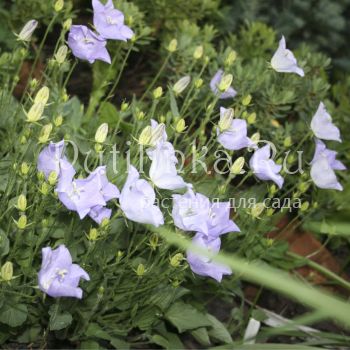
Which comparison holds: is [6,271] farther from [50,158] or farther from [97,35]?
[97,35]

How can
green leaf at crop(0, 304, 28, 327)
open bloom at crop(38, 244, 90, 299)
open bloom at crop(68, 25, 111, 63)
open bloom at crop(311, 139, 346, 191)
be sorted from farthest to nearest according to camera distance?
open bloom at crop(311, 139, 346, 191) < open bloom at crop(68, 25, 111, 63) < green leaf at crop(0, 304, 28, 327) < open bloom at crop(38, 244, 90, 299)

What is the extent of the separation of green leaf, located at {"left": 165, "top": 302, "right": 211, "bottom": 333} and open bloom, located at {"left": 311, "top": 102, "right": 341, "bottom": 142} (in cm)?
59

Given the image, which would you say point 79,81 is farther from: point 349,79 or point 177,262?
point 177,262

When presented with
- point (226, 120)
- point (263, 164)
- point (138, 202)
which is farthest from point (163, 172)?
point (263, 164)

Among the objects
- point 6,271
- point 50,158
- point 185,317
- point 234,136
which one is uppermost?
point 234,136

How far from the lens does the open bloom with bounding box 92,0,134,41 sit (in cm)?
165

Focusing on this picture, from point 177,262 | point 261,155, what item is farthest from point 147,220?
point 261,155

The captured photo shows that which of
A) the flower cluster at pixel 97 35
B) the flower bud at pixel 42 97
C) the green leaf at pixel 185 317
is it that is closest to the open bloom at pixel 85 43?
the flower cluster at pixel 97 35

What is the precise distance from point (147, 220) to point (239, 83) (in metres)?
1.06

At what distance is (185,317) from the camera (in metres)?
1.71

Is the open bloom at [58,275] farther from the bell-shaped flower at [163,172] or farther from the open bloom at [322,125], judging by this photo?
the open bloom at [322,125]

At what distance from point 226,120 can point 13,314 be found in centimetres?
65

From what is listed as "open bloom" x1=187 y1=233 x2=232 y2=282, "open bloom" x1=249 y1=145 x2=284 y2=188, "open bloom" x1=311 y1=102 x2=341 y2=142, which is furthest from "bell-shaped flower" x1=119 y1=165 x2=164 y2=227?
"open bloom" x1=311 y1=102 x2=341 y2=142

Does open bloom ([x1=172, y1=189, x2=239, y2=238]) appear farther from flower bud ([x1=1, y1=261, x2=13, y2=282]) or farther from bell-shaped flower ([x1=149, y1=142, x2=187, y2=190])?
flower bud ([x1=1, y1=261, x2=13, y2=282])
